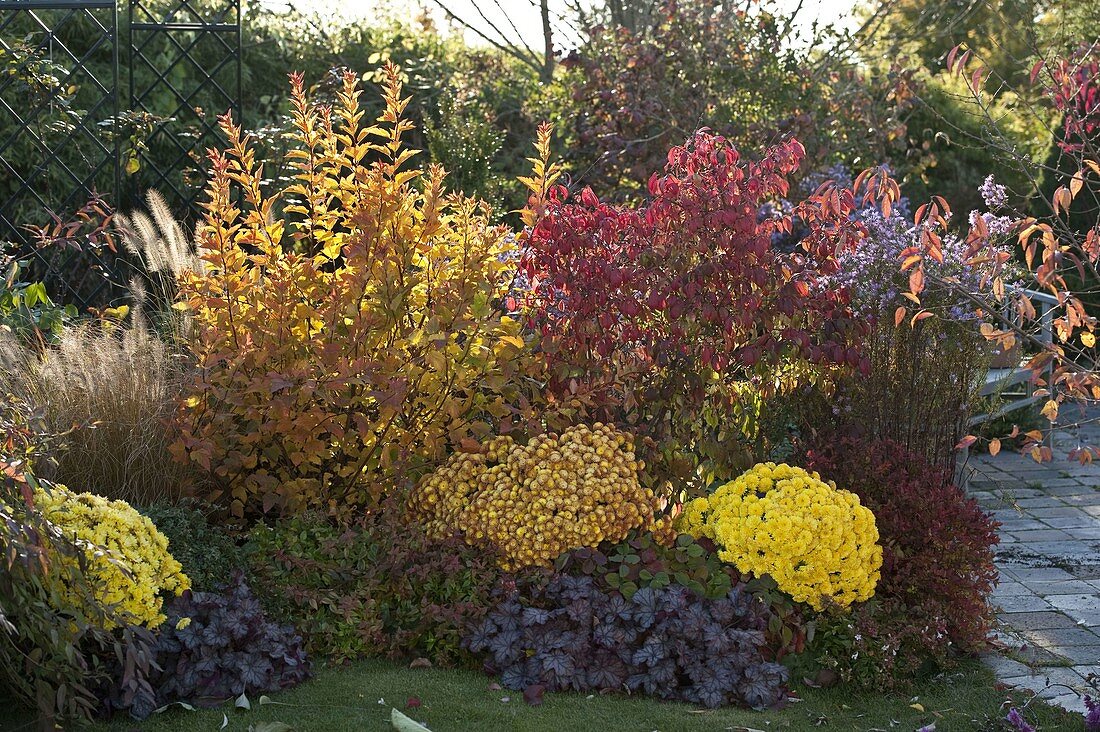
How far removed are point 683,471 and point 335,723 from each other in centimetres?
170

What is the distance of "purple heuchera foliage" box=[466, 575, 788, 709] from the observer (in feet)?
11.7

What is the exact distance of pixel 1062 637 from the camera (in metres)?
4.25

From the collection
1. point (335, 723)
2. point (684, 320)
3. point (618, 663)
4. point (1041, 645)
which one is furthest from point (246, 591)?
point (1041, 645)

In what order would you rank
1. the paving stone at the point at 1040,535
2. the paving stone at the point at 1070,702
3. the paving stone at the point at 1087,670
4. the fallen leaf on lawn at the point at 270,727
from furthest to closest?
the paving stone at the point at 1040,535 < the paving stone at the point at 1087,670 < the paving stone at the point at 1070,702 < the fallen leaf on lawn at the point at 270,727

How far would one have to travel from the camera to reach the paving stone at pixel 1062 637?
418cm

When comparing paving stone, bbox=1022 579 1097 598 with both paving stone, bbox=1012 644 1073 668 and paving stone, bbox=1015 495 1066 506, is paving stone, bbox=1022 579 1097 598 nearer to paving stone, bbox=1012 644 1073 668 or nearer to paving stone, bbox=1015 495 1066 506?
paving stone, bbox=1012 644 1073 668

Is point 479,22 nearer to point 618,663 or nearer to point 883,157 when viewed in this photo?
point 883,157

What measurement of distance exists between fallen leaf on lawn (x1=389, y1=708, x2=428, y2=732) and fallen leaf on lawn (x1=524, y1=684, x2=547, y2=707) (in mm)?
362

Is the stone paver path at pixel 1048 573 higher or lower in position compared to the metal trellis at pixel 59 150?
lower

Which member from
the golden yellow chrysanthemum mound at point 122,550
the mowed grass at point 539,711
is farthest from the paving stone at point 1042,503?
the golden yellow chrysanthemum mound at point 122,550

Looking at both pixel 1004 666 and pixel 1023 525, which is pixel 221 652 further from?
pixel 1023 525

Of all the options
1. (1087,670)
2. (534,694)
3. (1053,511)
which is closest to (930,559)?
(1087,670)

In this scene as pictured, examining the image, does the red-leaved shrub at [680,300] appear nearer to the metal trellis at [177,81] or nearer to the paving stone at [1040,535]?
the paving stone at [1040,535]

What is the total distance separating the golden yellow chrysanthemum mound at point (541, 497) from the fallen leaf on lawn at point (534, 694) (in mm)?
497
